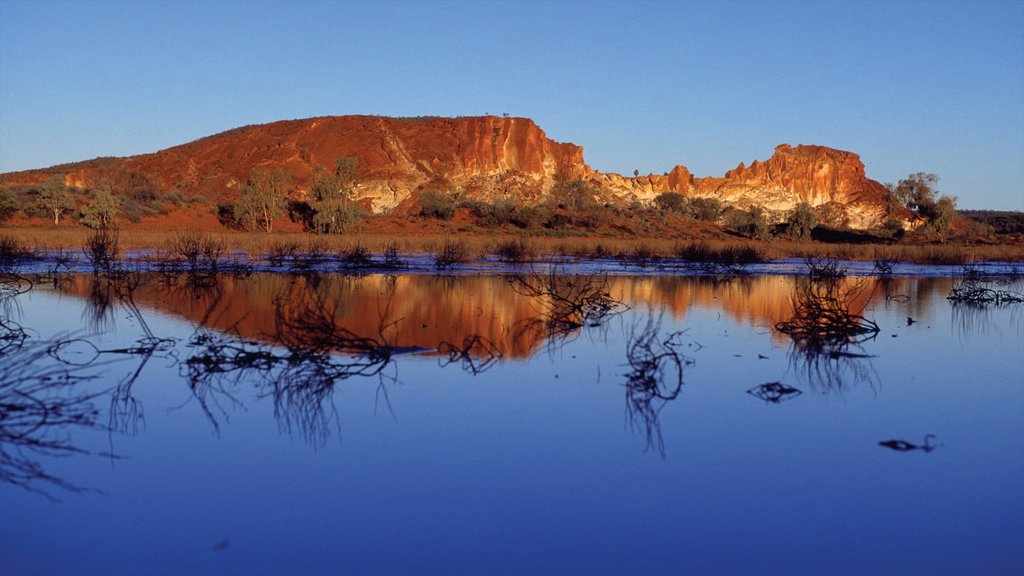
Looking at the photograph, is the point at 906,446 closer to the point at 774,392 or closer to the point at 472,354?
the point at 774,392

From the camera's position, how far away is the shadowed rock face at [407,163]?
250ft

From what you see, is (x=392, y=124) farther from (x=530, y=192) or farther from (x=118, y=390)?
(x=118, y=390)

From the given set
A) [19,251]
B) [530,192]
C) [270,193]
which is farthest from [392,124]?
[19,251]

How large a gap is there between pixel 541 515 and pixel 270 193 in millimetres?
39677

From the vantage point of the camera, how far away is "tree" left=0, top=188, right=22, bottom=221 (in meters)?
37.2

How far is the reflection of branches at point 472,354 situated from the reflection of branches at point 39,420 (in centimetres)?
275

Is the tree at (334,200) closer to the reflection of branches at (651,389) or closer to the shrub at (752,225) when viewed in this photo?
the shrub at (752,225)

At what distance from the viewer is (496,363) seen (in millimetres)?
7234

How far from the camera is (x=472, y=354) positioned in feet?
25.2

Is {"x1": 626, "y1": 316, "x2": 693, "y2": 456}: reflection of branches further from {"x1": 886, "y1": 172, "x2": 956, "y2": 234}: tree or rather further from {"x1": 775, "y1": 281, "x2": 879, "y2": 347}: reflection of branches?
{"x1": 886, "y1": 172, "x2": 956, "y2": 234}: tree

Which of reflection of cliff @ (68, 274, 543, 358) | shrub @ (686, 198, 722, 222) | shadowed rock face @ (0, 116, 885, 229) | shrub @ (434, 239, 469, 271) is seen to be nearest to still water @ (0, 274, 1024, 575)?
reflection of cliff @ (68, 274, 543, 358)

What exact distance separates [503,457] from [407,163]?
3160 inches

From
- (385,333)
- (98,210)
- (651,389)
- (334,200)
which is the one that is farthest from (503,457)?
(334,200)

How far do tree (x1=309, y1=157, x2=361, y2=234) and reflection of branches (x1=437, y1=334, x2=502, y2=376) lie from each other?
30.1m
